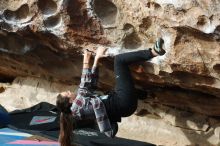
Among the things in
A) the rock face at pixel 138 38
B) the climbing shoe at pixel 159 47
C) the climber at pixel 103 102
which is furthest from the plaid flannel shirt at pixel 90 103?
the climbing shoe at pixel 159 47

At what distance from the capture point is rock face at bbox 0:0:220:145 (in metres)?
2.03

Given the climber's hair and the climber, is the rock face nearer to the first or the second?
the climber

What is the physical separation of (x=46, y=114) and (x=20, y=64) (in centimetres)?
48

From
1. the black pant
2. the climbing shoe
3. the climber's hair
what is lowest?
the climber's hair

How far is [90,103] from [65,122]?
168 mm

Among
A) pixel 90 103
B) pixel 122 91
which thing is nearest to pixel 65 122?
pixel 90 103

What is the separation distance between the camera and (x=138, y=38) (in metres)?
2.29

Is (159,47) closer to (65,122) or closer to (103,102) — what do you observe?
(103,102)

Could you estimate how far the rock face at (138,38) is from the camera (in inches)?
79.7

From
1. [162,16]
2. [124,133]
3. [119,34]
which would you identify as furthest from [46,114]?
[162,16]

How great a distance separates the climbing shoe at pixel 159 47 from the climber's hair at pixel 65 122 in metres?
0.47

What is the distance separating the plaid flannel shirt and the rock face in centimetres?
16

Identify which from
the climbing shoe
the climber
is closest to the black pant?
the climber

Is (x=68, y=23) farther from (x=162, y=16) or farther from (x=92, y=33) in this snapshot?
(x=162, y=16)
